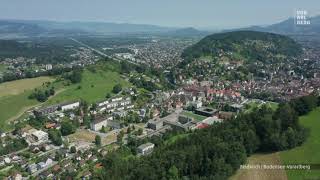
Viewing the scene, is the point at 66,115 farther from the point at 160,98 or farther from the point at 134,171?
the point at 134,171

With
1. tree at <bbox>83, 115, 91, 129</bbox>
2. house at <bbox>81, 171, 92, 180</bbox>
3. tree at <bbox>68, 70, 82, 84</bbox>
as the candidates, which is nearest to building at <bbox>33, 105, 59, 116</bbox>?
tree at <bbox>83, 115, 91, 129</bbox>

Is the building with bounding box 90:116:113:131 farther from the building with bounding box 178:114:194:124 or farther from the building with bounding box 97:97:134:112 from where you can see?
the building with bounding box 178:114:194:124

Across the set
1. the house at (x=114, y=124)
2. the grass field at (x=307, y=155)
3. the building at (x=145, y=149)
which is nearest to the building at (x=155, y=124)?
the house at (x=114, y=124)

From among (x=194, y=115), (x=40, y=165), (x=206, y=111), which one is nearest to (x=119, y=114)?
(x=194, y=115)

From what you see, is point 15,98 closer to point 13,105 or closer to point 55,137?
point 13,105

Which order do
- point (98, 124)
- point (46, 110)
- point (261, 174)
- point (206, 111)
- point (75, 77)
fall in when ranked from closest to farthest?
point (261, 174) → point (98, 124) → point (206, 111) → point (46, 110) → point (75, 77)

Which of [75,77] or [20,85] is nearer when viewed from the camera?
[75,77]

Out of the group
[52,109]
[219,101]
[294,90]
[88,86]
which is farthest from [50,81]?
[294,90]
